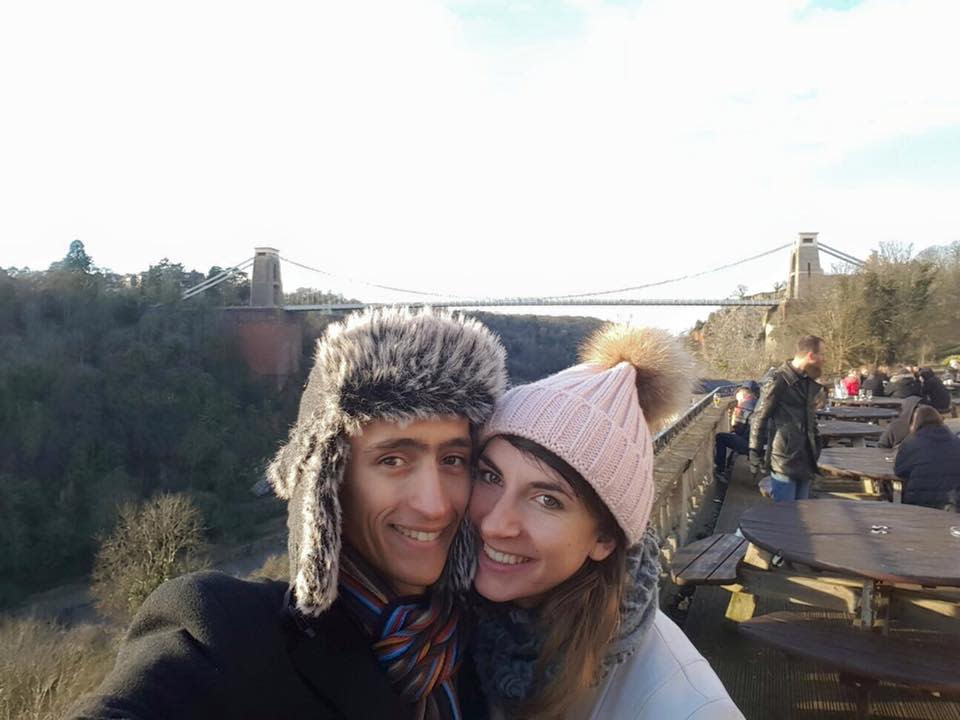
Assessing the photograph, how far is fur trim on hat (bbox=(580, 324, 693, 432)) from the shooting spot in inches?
55.2

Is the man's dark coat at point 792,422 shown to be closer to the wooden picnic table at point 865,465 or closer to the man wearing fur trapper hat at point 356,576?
the wooden picnic table at point 865,465

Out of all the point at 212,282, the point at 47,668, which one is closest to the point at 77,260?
the point at 212,282

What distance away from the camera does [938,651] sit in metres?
2.09

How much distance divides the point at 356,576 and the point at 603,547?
1.43 feet

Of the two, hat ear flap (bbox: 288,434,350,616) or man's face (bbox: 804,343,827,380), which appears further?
man's face (bbox: 804,343,827,380)

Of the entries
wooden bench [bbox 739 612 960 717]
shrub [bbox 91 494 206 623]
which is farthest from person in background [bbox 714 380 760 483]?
shrub [bbox 91 494 206 623]

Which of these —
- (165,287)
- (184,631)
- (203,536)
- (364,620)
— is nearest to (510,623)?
(364,620)

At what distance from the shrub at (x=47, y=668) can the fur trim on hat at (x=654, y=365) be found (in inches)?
250

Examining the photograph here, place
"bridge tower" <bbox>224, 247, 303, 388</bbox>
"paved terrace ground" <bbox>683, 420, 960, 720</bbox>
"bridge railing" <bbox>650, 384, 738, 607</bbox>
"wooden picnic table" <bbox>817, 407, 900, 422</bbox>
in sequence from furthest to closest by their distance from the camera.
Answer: "bridge tower" <bbox>224, 247, 303, 388</bbox> < "wooden picnic table" <bbox>817, 407, 900, 422</bbox> < "bridge railing" <bbox>650, 384, 738, 607</bbox> < "paved terrace ground" <bbox>683, 420, 960, 720</bbox>

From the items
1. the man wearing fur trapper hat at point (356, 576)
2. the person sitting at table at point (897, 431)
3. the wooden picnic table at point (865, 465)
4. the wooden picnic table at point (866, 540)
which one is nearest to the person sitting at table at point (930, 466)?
the wooden picnic table at point (865, 465)

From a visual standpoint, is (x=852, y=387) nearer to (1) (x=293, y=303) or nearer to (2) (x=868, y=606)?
(2) (x=868, y=606)

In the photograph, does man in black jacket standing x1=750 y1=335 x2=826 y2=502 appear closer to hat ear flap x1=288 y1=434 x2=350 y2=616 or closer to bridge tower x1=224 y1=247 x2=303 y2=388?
hat ear flap x1=288 y1=434 x2=350 y2=616

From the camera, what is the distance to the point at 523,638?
121 centimetres

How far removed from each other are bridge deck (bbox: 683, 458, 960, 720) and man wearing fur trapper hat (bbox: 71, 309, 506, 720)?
5.43 feet
